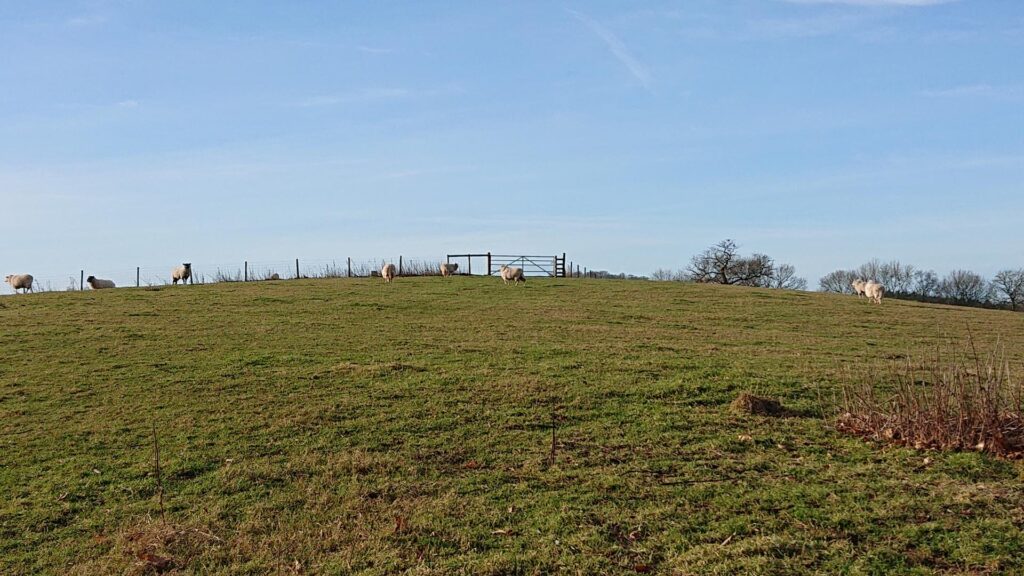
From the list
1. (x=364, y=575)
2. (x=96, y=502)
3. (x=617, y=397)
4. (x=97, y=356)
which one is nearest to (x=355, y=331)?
(x=97, y=356)

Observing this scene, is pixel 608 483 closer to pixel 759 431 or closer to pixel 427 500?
pixel 427 500

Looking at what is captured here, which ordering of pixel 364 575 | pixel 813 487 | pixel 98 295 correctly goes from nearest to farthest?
pixel 364 575, pixel 813 487, pixel 98 295

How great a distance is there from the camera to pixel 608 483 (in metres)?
9.49

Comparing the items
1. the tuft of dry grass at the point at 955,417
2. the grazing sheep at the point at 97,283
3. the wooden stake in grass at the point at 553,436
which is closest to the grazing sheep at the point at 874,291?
the tuft of dry grass at the point at 955,417

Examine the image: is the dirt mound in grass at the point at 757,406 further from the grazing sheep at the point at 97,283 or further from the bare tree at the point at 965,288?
the bare tree at the point at 965,288

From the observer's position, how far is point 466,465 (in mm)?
10523

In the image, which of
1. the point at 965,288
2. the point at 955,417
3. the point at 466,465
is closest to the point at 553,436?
the point at 466,465

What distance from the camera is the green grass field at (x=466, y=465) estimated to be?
7621 mm

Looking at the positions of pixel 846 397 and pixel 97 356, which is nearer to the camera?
pixel 846 397

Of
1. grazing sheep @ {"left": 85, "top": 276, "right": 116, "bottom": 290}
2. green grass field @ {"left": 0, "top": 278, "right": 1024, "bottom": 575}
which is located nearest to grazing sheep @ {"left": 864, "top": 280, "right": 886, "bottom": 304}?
green grass field @ {"left": 0, "top": 278, "right": 1024, "bottom": 575}

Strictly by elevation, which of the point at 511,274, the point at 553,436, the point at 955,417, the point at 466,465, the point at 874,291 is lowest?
the point at 466,465

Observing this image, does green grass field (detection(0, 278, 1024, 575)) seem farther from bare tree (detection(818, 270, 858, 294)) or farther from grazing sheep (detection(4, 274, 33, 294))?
bare tree (detection(818, 270, 858, 294))

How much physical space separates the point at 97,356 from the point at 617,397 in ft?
43.7

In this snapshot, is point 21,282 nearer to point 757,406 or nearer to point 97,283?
point 97,283
